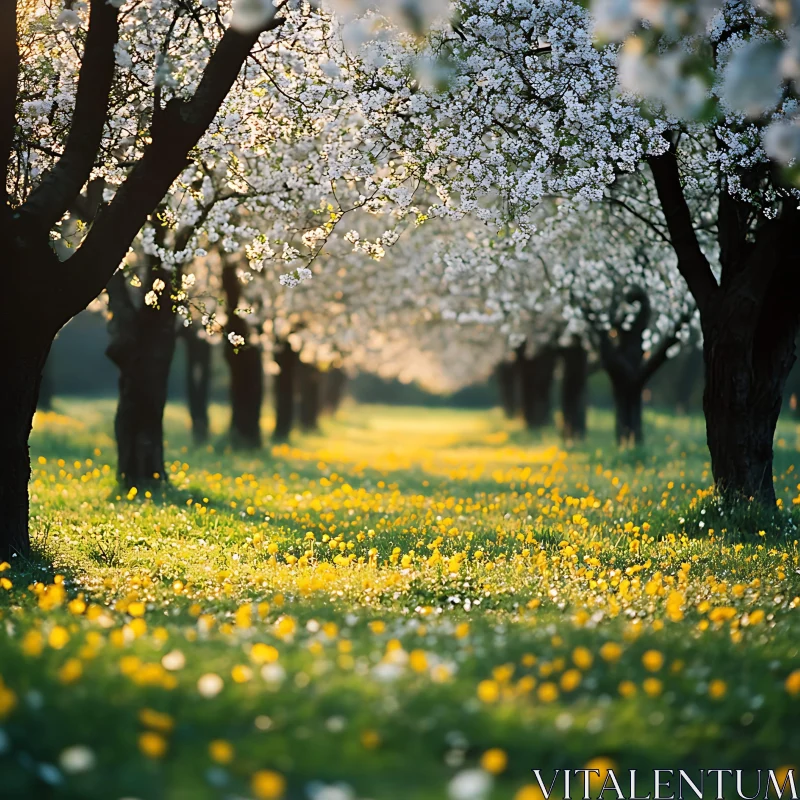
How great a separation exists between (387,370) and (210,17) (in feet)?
131

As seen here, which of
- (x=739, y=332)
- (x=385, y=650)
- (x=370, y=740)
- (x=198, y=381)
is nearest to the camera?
(x=370, y=740)

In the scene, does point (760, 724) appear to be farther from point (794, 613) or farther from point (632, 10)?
point (632, 10)

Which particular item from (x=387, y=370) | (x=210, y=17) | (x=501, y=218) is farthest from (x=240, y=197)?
(x=387, y=370)

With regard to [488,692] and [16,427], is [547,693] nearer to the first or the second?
[488,692]

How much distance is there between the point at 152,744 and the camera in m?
4.17

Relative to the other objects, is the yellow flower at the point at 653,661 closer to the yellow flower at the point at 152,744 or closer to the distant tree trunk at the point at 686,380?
the yellow flower at the point at 152,744

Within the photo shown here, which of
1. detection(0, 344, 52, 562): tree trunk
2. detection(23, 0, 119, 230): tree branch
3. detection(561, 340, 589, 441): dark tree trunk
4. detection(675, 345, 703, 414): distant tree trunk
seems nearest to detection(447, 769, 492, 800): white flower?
detection(0, 344, 52, 562): tree trunk

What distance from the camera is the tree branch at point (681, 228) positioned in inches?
516

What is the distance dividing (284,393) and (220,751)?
29.9 metres

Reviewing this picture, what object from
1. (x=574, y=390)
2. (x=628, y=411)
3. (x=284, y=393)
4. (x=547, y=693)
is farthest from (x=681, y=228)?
(x=574, y=390)

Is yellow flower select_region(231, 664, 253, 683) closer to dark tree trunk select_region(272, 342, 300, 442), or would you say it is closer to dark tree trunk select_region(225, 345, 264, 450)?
dark tree trunk select_region(225, 345, 264, 450)

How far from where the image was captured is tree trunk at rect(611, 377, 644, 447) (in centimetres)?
2823

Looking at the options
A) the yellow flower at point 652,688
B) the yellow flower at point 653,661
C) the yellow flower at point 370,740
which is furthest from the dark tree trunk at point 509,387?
the yellow flower at point 370,740

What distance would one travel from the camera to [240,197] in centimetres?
1488
